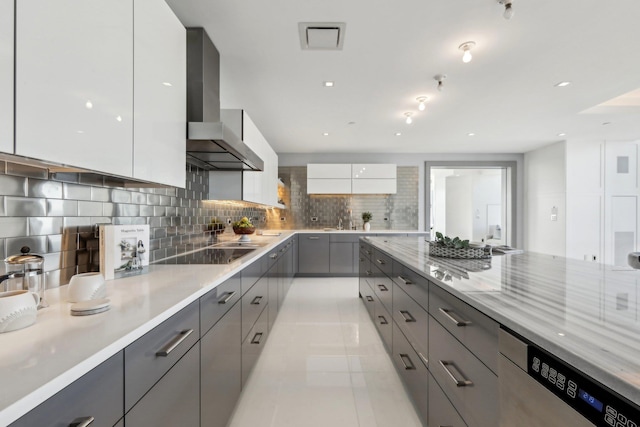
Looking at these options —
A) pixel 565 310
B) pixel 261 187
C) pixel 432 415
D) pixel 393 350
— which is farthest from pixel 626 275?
pixel 261 187

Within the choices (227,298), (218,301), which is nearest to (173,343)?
(218,301)

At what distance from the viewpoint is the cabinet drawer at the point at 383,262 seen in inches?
93.4

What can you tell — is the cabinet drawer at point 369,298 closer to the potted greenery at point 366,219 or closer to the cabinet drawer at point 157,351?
the cabinet drawer at point 157,351

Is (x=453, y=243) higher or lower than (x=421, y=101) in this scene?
lower

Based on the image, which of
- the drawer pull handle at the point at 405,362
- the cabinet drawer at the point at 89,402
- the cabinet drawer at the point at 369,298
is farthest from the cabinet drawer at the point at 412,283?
the cabinet drawer at the point at 89,402

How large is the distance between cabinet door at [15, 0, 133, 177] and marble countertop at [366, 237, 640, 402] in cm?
142

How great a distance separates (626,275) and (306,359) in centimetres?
204

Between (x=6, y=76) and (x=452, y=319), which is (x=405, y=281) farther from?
(x=6, y=76)

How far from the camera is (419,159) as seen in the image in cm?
634

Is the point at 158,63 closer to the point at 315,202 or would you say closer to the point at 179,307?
the point at 179,307

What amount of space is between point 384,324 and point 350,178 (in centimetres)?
383

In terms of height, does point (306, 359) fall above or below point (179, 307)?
below

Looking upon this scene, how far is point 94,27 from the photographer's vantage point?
3.42 ft

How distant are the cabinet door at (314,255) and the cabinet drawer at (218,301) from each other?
3.86 meters
